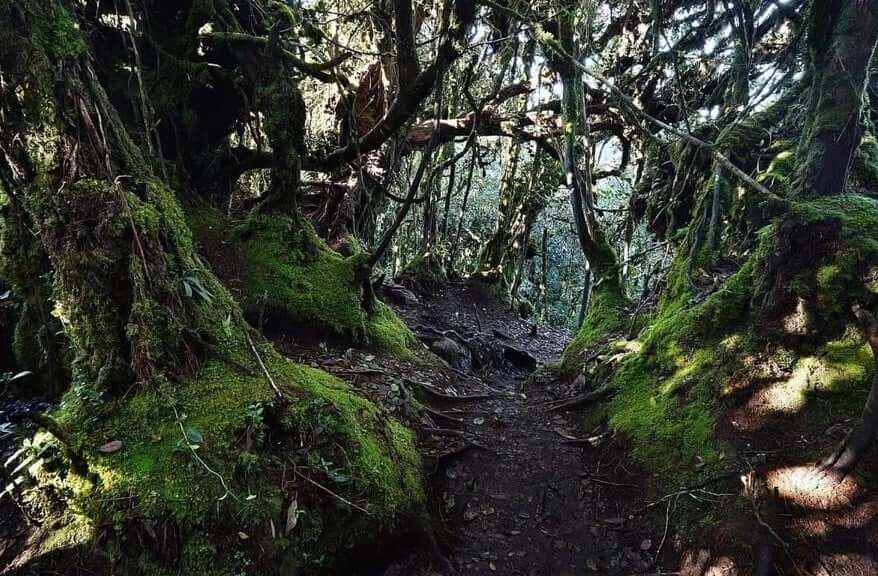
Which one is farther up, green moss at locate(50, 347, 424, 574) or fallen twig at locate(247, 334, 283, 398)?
fallen twig at locate(247, 334, 283, 398)

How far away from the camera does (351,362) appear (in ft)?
19.3

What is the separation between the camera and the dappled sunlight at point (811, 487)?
115 inches

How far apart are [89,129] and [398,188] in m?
9.18

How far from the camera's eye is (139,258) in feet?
10.1

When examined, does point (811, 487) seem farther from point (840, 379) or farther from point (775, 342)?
point (775, 342)

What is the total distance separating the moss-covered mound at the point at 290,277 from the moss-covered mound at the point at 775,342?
3.48 meters

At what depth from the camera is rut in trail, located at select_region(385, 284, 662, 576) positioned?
Answer: 3.82 metres

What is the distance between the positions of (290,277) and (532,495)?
387cm

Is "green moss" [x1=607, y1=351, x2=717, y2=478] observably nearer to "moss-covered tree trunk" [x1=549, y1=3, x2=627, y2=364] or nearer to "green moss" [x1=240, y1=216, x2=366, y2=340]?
"moss-covered tree trunk" [x1=549, y1=3, x2=627, y2=364]

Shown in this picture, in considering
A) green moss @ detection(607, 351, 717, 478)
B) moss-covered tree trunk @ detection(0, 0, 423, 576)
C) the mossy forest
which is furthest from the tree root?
moss-covered tree trunk @ detection(0, 0, 423, 576)

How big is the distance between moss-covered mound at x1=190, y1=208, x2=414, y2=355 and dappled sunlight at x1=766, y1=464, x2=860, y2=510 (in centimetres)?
460

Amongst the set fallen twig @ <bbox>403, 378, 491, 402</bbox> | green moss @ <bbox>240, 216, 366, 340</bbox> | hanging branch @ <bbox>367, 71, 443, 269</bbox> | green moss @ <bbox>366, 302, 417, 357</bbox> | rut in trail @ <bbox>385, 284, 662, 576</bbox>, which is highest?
hanging branch @ <bbox>367, 71, 443, 269</bbox>

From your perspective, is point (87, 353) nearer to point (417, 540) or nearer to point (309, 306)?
point (417, 540)

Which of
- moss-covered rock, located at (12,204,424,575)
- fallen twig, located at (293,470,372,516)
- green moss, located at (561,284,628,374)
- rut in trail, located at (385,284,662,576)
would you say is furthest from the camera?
green moss, located at (561,284,628,374)
